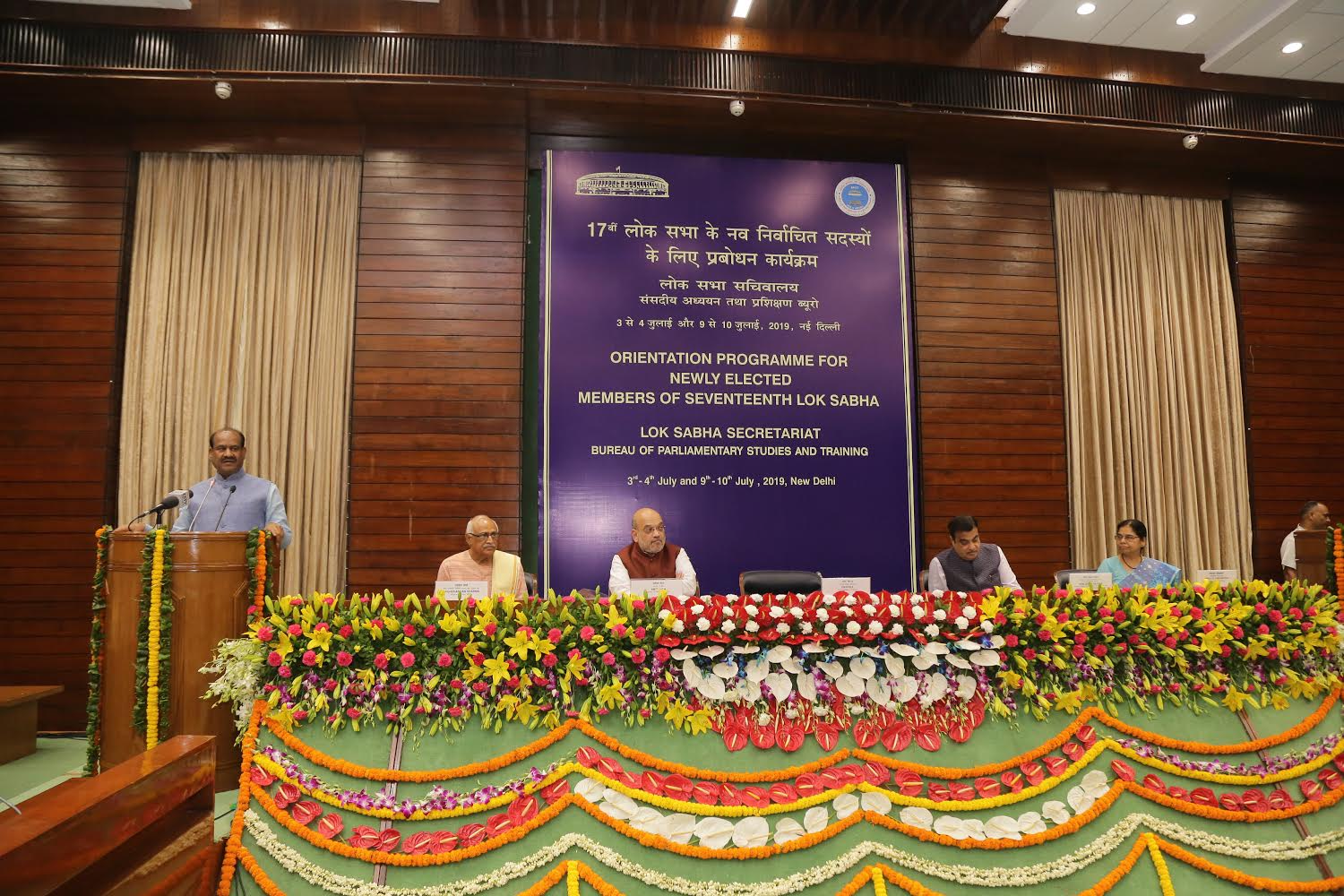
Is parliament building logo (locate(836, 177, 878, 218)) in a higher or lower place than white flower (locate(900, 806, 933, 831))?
higher

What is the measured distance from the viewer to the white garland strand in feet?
6.40

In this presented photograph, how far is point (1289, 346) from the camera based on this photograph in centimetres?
580

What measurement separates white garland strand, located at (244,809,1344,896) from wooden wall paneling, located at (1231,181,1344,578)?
442cm

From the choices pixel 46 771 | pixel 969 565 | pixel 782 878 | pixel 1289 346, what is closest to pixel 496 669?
pixel 782 878

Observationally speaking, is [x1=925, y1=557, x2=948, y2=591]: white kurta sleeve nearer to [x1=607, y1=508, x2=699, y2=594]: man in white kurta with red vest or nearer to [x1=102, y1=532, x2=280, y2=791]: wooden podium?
[x1=607, y1=508, x2=699, y2=594]: man in white kurta with red vest

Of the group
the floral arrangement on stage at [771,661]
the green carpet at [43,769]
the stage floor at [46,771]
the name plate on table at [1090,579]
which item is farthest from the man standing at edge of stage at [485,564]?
the name plate on table at [1090,579]

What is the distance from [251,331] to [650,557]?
3.10 metres

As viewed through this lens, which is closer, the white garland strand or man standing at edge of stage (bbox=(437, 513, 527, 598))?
the white garland strand

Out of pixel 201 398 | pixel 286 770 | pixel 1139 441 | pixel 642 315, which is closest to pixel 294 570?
pixel 201 398

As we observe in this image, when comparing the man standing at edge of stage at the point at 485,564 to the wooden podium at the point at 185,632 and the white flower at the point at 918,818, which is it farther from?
the white flower at the point at 918,818

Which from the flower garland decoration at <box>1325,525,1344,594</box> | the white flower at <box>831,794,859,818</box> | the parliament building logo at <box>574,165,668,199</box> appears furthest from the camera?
the parliament building logo at <box>574,165,668,199</box>

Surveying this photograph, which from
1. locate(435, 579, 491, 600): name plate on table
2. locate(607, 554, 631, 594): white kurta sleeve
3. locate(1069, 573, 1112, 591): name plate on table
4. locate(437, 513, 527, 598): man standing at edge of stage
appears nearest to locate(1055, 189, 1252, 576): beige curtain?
locate(1069, 573, 1112, 591): name plate on table

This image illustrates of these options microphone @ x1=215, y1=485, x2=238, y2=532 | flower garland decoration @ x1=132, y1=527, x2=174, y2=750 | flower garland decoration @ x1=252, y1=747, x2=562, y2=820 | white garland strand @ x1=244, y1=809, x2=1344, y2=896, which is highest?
microphone @ x1=215, y1=485, x2=238, y2=532

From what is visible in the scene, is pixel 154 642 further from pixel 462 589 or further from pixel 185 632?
pixel 462 589
